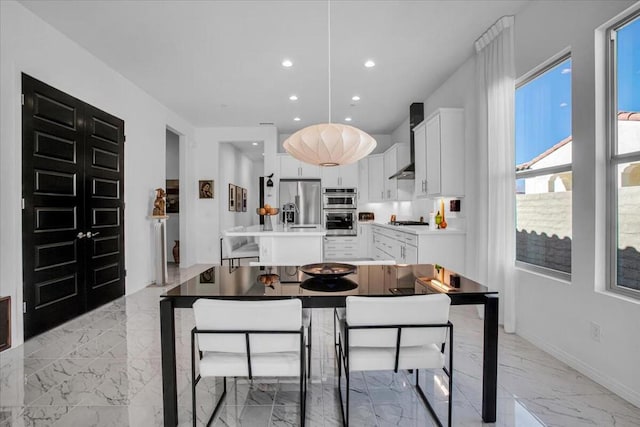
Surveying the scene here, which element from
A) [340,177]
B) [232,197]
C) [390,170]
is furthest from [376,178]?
[232,197]

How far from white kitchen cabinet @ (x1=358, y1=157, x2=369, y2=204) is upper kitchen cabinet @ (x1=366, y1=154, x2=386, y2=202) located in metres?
0.05

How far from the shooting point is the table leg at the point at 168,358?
1.74 meters

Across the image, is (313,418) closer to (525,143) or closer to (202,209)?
(525,143)

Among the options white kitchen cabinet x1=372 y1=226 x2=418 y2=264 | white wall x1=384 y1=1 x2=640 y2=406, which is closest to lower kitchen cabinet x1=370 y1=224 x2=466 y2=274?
white kitchen cabinet x1=372 y1=226 x2=418 y2=264

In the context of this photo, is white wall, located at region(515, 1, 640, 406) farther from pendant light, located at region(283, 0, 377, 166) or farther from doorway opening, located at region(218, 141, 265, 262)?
doorway opening, located at region(218, 141, 265, 262)

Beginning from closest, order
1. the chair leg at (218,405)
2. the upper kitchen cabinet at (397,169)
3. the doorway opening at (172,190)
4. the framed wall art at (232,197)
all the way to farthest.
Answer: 1. the chair leg at (218,405)
2. the upper kitchen cabinet at (397,169)
3. the framed wall art at (232,197)
4. the doorway opening at (172,190)

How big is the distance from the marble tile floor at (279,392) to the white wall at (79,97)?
3.03 feet

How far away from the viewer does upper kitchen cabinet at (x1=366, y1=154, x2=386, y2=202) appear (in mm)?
7449

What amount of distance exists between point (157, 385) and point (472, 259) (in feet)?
11.4

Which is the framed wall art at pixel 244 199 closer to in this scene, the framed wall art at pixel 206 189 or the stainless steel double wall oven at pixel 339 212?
the framed wall art at pixel 206 189

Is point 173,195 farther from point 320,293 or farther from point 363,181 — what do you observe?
point 320,293

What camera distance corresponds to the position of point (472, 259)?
4.09 m

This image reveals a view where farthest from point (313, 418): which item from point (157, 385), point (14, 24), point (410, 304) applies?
point (14, 24)

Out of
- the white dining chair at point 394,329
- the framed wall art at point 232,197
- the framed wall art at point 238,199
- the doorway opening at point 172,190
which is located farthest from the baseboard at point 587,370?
the doorway opening at point 172,190
